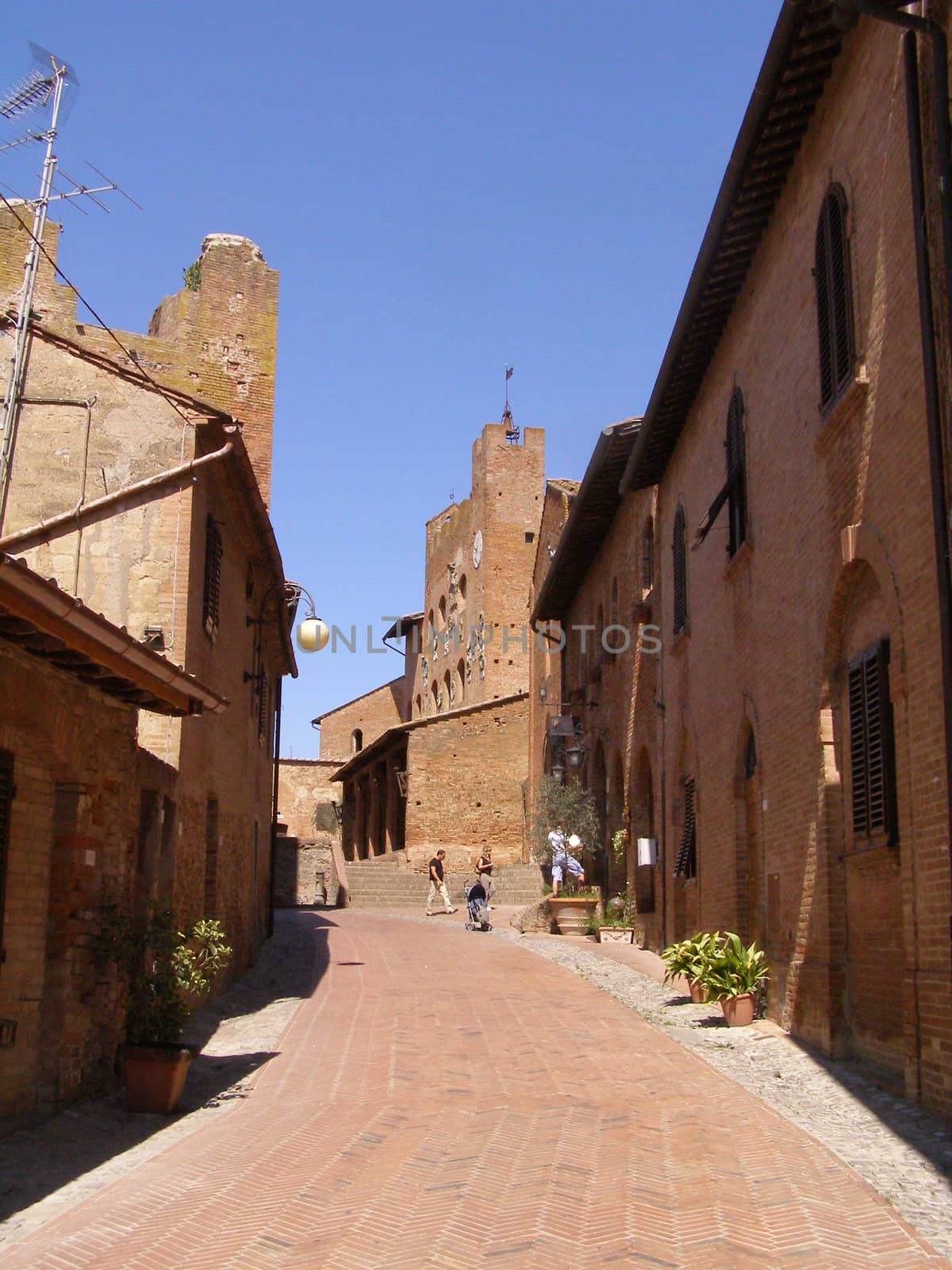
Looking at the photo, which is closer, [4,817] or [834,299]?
[4,817]

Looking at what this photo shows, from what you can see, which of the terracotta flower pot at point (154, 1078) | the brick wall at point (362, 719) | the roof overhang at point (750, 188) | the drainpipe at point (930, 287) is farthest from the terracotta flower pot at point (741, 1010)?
the brick wall at point (362, 719)

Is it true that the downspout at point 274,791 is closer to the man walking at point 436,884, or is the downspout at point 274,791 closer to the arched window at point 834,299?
the man walking at point 436,884

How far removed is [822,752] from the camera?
10.1m

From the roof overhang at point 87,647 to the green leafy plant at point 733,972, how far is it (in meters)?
5.04

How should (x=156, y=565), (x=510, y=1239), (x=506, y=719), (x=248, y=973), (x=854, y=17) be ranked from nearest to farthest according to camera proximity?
(x=510, y=1239), (x=854, y=17), (x=156, y=565), (x=248, y=973), (x=506, y=719)

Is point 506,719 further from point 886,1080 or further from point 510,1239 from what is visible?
point 510,1239

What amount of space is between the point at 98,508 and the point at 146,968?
488cm

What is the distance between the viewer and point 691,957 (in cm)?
1215

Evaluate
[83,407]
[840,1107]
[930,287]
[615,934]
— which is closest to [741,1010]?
[840,1107]

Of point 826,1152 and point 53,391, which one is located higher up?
point 53,391

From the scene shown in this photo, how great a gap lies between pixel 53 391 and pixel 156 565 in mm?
2424

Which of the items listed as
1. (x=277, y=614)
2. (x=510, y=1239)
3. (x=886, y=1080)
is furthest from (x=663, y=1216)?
(x=277, y=614)

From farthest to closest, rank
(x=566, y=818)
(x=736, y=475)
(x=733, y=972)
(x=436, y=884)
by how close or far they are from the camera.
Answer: (x=436, y=884) → (x=566, y=818) → (x=736, y=475) → (x=733, y=972)

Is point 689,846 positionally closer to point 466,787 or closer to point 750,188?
point 750,188
